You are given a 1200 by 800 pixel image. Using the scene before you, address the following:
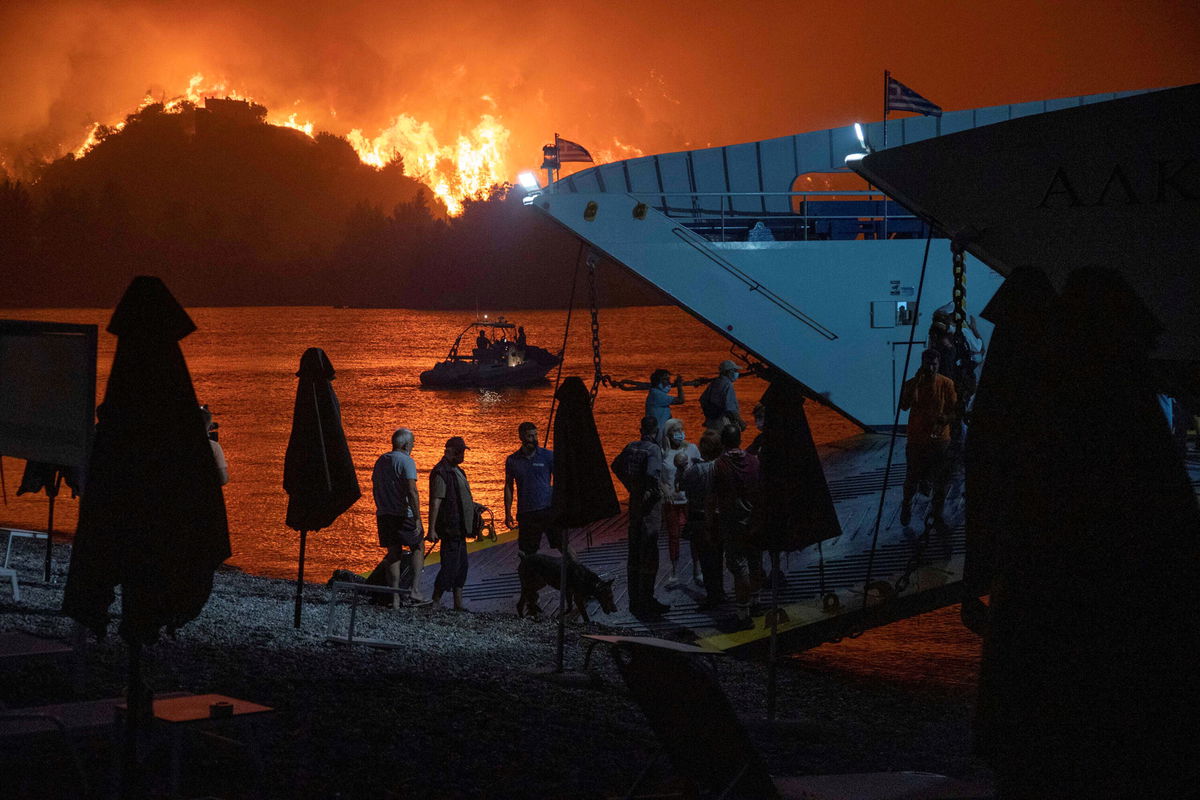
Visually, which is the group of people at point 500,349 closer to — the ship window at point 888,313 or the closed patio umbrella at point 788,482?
the ship window at point 888,313

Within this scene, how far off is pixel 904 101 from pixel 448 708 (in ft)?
56.9

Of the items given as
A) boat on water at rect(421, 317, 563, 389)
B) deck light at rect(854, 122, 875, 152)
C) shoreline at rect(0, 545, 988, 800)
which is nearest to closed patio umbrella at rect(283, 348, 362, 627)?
shoreline at rect(0, 545, 988, 800)

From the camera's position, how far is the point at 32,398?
853 centimetres

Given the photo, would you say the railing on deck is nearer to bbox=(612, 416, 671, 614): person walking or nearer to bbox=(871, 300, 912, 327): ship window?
bbox=(871, 300, 912, 327): ship window

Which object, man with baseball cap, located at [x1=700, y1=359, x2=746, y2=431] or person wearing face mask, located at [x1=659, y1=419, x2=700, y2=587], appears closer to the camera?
person wearing face mask, located at [x1=659, y1=419, x2=700, y2=587]

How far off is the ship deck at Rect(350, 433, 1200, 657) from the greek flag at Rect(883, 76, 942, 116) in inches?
327

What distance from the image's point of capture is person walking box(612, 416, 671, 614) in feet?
37.3

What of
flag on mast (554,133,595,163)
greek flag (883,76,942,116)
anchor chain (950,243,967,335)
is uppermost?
greek flag (883,76,942,116)

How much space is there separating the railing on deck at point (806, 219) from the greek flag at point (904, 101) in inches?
71.3

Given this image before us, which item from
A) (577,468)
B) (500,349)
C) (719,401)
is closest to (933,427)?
(577,468)

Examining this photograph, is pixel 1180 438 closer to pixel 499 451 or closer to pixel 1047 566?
pixel 1047 566

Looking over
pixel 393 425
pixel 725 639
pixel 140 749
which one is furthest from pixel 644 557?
pixel 393 425

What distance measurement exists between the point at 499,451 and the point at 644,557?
1659 inches

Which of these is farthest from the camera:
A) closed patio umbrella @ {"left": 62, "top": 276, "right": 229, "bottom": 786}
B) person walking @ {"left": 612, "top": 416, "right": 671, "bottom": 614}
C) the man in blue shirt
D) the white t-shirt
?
the white t-shirt
